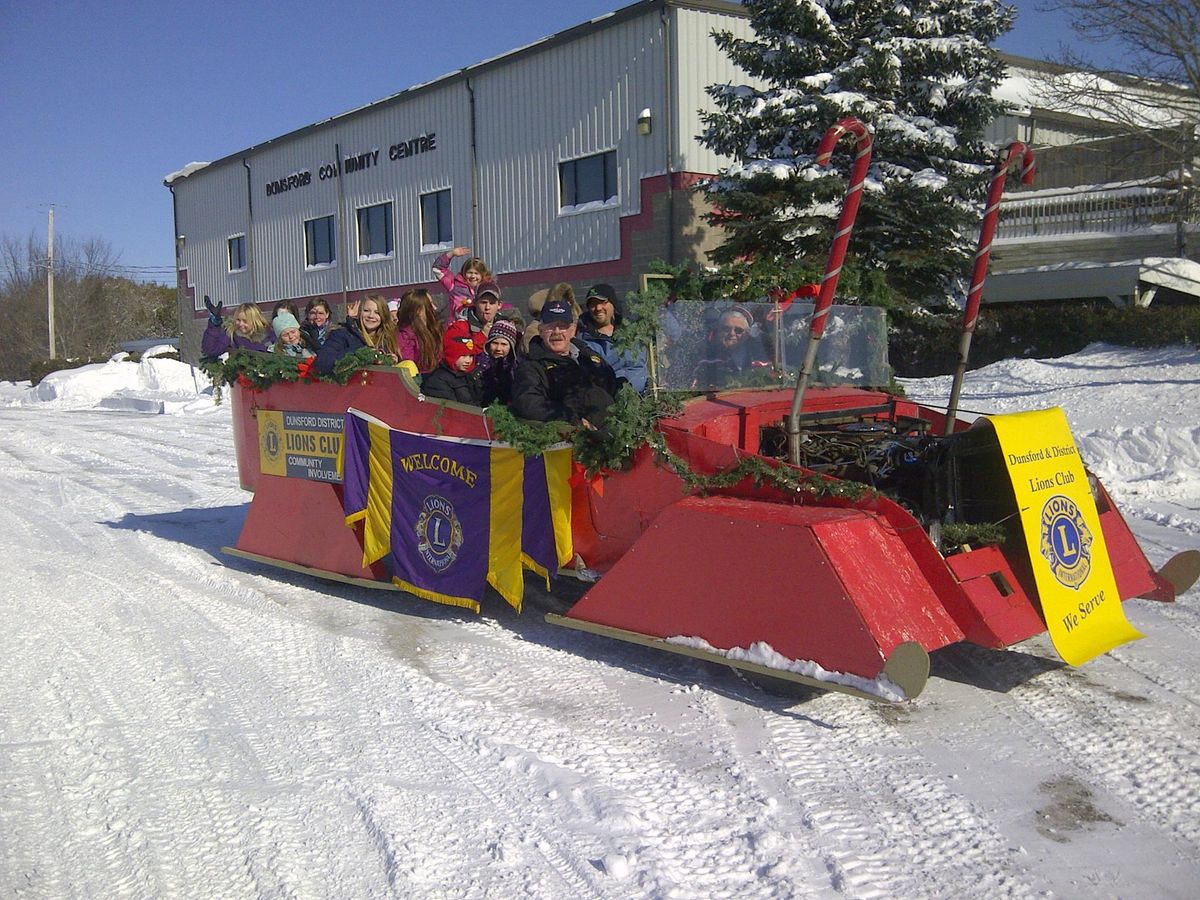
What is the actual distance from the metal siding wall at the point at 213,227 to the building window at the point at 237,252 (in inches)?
6.8

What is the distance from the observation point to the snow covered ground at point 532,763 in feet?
10.1

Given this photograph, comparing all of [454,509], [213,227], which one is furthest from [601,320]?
[213,227]

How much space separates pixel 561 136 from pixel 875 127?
7.98 m

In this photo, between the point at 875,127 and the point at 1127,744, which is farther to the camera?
the point at 875,127

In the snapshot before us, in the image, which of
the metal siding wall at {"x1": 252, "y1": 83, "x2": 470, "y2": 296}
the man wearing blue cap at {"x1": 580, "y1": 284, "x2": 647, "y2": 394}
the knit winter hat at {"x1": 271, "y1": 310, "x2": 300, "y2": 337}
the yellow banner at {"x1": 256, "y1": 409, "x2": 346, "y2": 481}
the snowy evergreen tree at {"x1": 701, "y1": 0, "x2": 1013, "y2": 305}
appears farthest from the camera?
the metal siding wall at {"x1": 252, "y1": 83, "x2": 470, "y2": 296}

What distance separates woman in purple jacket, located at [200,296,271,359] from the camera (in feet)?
26.0

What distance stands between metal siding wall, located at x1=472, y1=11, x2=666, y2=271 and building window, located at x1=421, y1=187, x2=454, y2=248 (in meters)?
1.34

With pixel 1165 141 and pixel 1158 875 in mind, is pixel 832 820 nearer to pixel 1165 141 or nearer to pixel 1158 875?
pixel 1158 875

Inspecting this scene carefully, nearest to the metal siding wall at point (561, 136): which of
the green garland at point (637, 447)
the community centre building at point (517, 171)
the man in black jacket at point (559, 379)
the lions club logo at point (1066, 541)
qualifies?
the community centre building at point (517, 171)

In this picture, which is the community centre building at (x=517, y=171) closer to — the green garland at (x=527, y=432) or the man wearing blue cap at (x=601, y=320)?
the man wearing blue cap at (x=601, y=320)

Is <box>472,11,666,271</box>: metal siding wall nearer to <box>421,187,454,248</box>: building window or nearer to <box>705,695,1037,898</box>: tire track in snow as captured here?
<box>421,187,454,248</box>: building window

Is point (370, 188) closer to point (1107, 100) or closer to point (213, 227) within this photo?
point (213, 227)

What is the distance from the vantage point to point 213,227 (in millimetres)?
32750

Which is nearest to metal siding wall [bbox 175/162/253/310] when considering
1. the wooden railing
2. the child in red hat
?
the wooden railing
